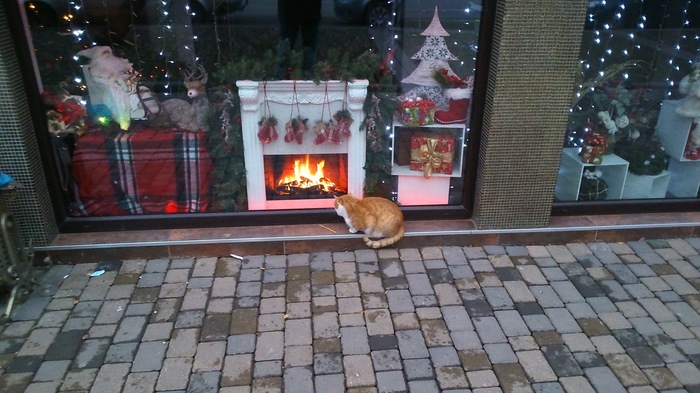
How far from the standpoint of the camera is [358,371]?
11.5ft

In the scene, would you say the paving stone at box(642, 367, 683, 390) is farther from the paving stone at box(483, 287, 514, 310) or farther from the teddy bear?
the teddy bear

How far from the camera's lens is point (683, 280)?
176 inches

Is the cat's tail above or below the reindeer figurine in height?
below

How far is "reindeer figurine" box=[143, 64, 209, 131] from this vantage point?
183 inches

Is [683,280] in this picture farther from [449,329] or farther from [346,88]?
[346,88]

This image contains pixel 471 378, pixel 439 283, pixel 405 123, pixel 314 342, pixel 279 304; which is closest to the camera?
pixel 471 378

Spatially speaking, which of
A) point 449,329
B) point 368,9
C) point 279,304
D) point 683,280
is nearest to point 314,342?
point 279,304

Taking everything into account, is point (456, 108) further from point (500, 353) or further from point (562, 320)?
point (500, 353)

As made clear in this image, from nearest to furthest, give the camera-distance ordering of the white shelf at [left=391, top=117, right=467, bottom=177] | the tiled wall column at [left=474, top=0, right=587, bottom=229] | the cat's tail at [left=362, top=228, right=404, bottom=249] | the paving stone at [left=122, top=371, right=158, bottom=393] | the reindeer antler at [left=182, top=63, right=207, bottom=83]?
the paving stone at [left=122, top=371, right=158, bottom=393] → the tiled wall column at [left=474, top=0, right=587, bottom=229] → the reindeer antler at [left=182, top=63, right=207, bottom=83] → the cat's tail at [left=362, top=228, right=404, bottom=249] → the white shelf at [left=391, top=117, right=467, bottom=177]

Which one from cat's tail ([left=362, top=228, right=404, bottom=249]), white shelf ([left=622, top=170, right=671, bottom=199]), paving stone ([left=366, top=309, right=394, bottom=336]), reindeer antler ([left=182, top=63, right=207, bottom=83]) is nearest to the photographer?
paving stone ([left=366, top=309, right=394, bottom=336])

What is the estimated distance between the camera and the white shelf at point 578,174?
5.17 metres

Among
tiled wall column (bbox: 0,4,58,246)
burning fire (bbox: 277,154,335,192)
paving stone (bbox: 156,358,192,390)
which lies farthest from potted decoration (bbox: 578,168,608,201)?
tiled wall column (bbox: 0,4,58,246)

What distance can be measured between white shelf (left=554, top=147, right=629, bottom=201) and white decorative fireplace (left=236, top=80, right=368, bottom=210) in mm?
1934

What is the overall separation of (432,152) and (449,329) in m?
1.73
